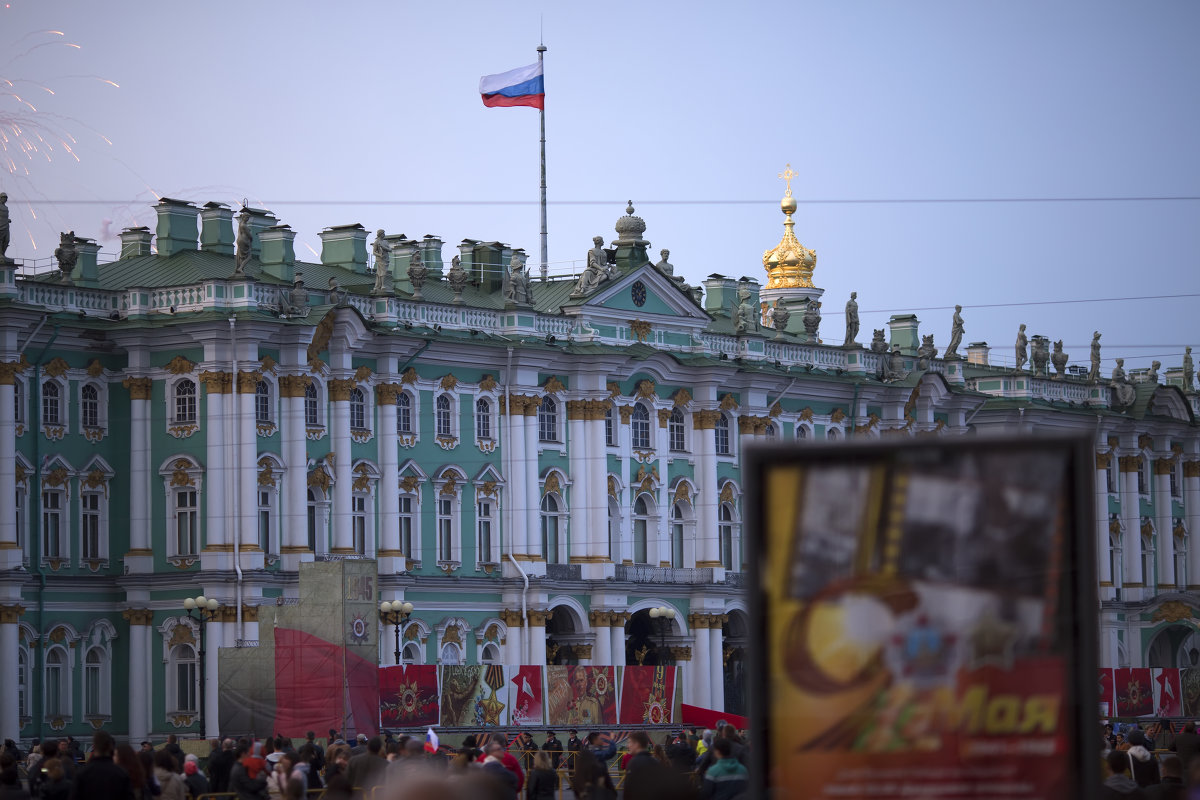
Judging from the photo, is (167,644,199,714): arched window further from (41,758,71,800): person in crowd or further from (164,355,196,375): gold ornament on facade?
(41,758,71,800): person in crowd

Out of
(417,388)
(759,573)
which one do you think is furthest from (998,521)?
(417,388)

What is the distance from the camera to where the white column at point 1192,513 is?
89875mm

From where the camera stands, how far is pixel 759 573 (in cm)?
1020

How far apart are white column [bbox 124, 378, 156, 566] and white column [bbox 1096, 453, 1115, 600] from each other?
4090cm

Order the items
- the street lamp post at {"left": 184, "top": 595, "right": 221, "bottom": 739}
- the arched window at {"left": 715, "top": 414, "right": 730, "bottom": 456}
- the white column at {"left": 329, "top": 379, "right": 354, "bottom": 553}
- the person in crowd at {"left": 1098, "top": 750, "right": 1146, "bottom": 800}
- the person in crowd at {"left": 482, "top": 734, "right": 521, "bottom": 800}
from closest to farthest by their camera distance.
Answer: the person in crowd at {"left": 1098, "top": 750, "right": 1146, "bottom": 800}, the person in crowd at {"left": 482, "top": 734, "right": 521, "bottom": 800}, the street lamp post at {"left": 184, "top": 595, "right": 221, "bottom": 739}, the white column at {"left": 329, "top": 379, "right": 354, "bottom": 553}, the arched window at {"left": 715, "top": 414, "right": 730, "bottom": 456}

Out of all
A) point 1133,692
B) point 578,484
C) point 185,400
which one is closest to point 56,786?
point 185,400

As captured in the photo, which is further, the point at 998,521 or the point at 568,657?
the point at 568,657

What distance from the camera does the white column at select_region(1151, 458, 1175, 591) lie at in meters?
88.8

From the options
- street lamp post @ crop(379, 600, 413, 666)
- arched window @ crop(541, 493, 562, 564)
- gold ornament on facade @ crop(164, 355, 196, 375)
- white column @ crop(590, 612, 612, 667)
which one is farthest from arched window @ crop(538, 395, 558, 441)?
gold ornament on facade @ crop(164, 355, 196, 375)

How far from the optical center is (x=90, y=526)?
57562 mm

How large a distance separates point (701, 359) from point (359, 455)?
13060 mm

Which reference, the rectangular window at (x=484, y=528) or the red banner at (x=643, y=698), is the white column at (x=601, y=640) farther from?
the red banner at (x=643, y=698)

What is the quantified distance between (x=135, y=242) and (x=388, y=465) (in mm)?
9846

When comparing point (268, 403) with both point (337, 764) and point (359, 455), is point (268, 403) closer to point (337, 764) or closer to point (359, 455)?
point (359, 455)
